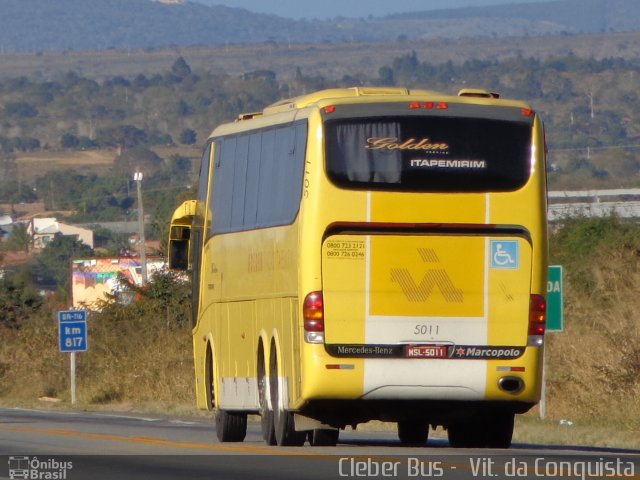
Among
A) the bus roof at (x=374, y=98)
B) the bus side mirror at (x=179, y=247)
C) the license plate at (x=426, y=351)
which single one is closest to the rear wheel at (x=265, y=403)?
the license plate at (x=426, y=351)

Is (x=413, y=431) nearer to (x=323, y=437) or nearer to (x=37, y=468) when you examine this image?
(x=323, y=437)

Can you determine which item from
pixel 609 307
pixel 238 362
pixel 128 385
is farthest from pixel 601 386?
pixel 128 385

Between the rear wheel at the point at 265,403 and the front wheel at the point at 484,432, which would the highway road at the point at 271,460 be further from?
the front wheel at the point at 484,432

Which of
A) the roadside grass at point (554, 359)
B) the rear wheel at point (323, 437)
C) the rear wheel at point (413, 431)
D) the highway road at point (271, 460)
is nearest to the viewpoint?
the highway road at point (271, 460)

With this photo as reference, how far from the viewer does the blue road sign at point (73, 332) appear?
4138 centimetres

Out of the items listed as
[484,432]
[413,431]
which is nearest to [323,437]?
[413,431]

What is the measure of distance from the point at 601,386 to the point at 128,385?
1850 centimetres

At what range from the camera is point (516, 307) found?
679 inches

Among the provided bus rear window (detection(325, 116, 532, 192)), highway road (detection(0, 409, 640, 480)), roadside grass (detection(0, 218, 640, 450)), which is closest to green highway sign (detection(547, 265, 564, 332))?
roadside grass (detection(0, 218, 640, 450))

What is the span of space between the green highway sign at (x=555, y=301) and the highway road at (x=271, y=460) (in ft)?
15.9

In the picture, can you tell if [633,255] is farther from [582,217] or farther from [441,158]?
[441,158]

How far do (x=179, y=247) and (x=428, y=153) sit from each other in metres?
6.73

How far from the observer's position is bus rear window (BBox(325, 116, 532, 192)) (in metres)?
17.2

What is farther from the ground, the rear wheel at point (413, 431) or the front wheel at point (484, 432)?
the front wheel at point (484, 432)
